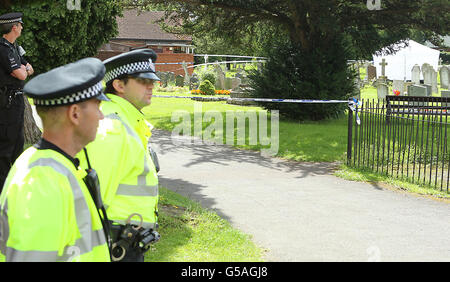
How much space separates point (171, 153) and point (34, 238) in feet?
35.5

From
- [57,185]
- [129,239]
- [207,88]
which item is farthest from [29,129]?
[207,88]

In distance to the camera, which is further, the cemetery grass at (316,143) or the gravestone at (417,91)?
the gravestone at (417,91)

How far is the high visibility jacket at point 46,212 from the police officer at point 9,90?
459cm

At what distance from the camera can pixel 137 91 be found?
3521 mm

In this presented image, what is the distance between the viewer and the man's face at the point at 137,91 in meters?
3.50

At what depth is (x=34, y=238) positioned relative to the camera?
2014mm

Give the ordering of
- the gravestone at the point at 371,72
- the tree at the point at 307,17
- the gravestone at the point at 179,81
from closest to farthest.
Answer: the tree at the point at 307,17 < the gravestone at the point at 179,81 < the gravestone at the point at 371,72

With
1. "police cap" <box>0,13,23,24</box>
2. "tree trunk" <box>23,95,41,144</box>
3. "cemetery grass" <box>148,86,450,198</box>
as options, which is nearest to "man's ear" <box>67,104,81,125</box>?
"police cap" <box>0,13,23,24</box>

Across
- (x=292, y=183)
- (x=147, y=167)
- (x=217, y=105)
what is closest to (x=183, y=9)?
(x=217, y=105)

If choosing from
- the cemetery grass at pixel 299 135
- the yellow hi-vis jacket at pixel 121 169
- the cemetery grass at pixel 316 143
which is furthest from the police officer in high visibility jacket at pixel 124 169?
the cemetery grass at pixel 299 135

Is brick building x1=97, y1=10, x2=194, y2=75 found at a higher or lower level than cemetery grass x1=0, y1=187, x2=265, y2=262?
higher

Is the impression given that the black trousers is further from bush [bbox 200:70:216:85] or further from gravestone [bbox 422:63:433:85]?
gravestone [bbox 422:63:433:85]

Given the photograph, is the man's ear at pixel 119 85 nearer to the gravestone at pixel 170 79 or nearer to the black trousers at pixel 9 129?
the black trousers at pixel 9 129

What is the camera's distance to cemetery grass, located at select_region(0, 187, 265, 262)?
224 inches
